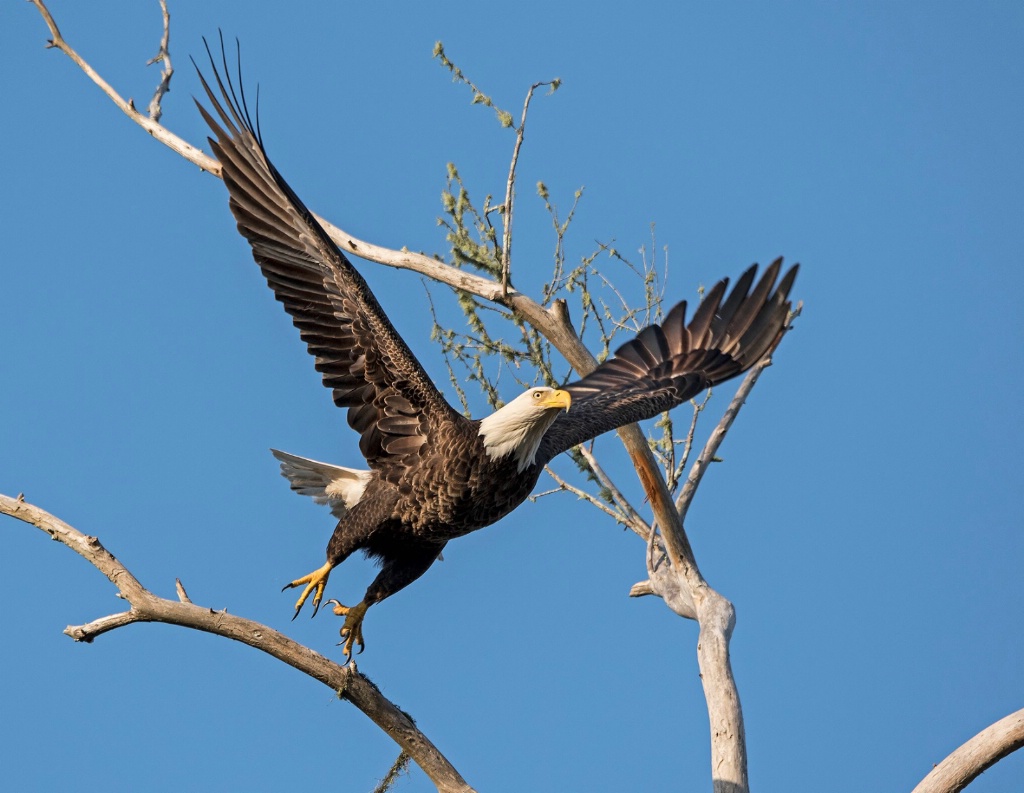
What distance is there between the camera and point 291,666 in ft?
17.0

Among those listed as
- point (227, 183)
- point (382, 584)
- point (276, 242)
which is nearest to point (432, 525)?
point (382, 584)

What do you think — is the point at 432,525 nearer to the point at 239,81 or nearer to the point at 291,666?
the point at 291,666

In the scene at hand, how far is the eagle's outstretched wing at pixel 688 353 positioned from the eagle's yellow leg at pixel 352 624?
1649 millimetres

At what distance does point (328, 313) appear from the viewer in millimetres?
6273

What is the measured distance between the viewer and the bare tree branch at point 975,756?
576 centimetres

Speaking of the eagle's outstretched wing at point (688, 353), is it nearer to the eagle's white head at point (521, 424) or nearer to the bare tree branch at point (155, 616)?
the eagle's white head at point (521, 424)

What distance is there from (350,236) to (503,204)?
2.12 m

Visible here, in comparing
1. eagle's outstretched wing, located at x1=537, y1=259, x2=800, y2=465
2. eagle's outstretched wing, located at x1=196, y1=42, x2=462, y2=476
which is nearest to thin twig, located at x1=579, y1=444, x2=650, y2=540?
eagle's outstretched wing, located at x1=537, y1=259, x2=800, y2=465

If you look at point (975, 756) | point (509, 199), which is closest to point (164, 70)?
point (509, 199)

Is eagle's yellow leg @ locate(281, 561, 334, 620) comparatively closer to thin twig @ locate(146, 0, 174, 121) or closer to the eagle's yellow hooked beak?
the eagle's yellow hooked beak

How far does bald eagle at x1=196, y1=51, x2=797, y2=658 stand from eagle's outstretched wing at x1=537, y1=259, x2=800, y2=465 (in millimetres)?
602

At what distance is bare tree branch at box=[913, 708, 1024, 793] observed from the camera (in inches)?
227

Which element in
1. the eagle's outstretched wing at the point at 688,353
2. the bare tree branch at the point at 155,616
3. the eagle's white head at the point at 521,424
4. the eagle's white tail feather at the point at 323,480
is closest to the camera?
the bare tree branch at the point at 155,616

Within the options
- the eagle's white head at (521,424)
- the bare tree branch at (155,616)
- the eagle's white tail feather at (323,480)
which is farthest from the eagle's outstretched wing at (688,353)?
the bare tree branch at (155,616)
